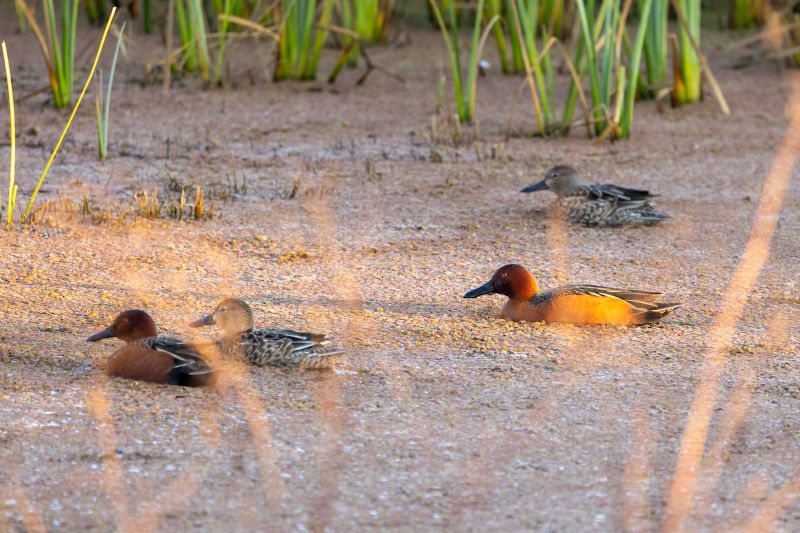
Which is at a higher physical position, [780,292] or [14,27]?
[14,27]

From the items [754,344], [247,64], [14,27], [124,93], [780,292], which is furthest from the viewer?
[14,27]

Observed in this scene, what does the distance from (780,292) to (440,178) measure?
2.73 m

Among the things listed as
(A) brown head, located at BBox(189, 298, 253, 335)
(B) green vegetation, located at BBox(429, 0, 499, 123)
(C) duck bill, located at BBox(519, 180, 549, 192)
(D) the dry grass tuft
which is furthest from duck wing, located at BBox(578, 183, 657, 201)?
(A) brown head, located at BBox(189, 298, 253, 335)

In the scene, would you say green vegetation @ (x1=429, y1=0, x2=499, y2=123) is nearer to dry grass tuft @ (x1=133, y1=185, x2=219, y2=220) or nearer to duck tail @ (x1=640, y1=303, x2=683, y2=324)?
dry grass tuft @ (x1=133, y1=185, x2=219, y2=220)

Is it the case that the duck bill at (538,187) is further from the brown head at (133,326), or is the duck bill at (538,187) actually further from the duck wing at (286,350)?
the brown head at (133,326)

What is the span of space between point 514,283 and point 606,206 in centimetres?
182

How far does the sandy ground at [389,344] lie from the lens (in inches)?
133

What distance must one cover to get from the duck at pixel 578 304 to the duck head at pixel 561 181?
6.28 feet

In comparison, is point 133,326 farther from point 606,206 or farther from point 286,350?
point 606,206

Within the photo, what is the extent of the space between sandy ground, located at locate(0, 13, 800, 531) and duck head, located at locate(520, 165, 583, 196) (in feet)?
0.59

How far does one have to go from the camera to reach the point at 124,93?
10141 mm

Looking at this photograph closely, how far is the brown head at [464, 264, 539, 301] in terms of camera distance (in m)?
5.00

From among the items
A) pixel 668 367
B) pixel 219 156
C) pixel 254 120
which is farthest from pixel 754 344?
pixel 254 120

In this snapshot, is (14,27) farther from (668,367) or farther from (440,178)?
(668,367)
